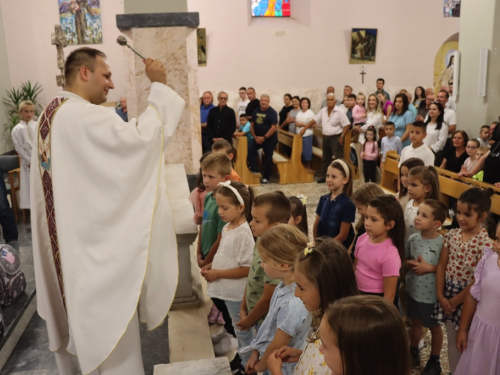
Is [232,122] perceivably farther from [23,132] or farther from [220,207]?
[220,207]

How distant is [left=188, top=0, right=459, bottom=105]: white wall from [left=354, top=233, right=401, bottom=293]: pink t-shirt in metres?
10.9

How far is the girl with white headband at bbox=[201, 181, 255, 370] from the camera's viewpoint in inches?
112

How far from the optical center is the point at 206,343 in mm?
3344

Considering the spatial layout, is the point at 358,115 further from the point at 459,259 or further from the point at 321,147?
the point at 459,259

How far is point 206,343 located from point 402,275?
1.32 meters

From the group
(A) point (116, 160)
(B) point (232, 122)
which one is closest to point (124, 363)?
(A) point (116, 160)

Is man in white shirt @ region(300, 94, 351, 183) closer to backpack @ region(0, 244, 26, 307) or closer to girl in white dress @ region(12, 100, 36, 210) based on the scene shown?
girl in white dress @ region(12, 100, 36, 210)

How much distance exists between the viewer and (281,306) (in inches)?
83.7

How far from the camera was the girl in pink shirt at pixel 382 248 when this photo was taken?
283 cm

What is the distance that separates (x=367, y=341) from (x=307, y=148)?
9.31m

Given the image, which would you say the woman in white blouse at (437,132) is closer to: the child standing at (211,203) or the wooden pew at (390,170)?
the wooden pew at (390,170)

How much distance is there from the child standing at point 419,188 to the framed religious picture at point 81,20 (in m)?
10.6

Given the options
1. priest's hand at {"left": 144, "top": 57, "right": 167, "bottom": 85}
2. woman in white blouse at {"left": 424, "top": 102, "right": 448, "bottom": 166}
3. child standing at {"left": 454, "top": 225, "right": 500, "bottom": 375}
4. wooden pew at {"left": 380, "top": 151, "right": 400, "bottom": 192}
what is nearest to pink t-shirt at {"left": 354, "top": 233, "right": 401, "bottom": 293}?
child standing at {"left": 454, "top": 225, "right": 500, "bottom": 375}

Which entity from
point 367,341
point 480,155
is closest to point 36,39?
point 480,155
